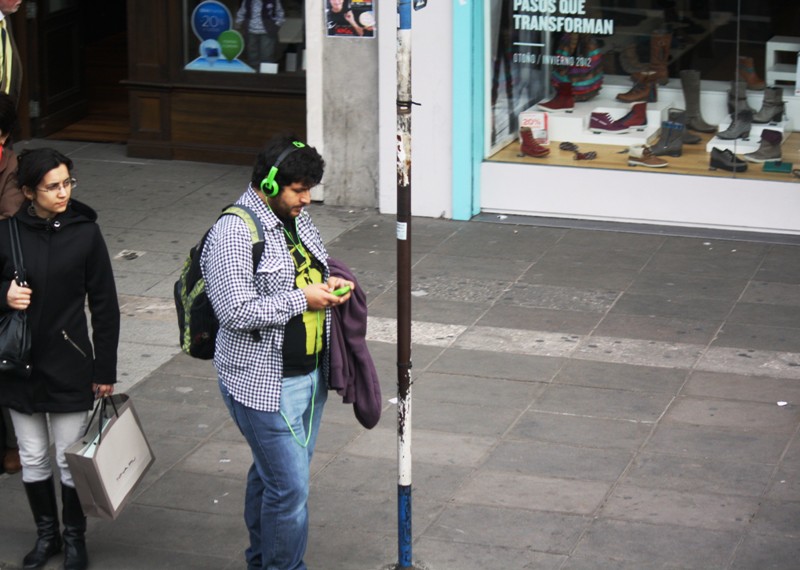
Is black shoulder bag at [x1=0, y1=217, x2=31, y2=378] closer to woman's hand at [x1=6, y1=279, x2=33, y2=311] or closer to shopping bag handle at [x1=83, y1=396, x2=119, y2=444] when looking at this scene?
woman's hand at [x1=6, y1=279, x2=33, y2=311]

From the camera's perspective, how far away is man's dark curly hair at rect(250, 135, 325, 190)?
4.89 meters

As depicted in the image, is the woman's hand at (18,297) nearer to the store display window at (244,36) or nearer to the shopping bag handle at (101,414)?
the shopping bag handle at (101,414)

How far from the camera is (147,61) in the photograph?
12.5 metres

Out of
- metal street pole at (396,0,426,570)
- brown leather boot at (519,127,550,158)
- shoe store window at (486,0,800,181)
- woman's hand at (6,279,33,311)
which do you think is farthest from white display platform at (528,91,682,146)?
woman's hand at (6,279,33,311)

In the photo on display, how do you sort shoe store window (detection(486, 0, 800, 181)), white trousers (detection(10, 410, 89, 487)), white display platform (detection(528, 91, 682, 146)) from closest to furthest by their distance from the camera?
white trousers (detection(10, 410, 89, 487)) → shoe store window (detection(486, 0, 800, 181)) → white display platform (detection(528, 91, 682, 146))

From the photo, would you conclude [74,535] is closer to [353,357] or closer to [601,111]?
[353,357]

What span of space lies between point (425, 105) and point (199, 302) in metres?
5.94

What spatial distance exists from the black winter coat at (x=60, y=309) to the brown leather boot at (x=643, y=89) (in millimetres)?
6145

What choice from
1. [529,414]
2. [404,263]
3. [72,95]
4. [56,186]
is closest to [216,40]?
[72,95]

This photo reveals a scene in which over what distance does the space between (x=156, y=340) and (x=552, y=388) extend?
253 centimetres

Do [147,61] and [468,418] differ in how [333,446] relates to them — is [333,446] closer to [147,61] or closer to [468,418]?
[468,418]

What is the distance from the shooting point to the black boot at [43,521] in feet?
18.6

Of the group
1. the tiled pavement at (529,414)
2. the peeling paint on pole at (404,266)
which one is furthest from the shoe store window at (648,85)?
the peeling paint on pole at (404,266)

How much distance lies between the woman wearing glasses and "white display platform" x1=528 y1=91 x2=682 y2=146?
6.01m
